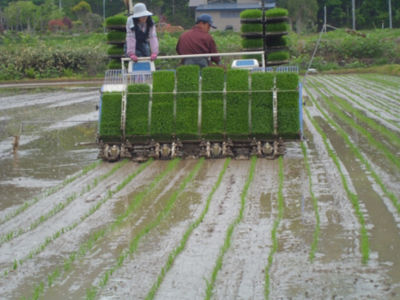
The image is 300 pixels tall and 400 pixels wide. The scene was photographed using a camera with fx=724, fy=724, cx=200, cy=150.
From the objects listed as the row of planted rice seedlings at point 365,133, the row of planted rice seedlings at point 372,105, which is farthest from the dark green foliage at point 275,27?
the row of planted rice seedlings at point 372,105

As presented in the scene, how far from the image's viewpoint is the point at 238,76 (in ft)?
39.2

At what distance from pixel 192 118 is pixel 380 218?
475 cm

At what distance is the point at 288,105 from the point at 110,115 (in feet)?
9.58

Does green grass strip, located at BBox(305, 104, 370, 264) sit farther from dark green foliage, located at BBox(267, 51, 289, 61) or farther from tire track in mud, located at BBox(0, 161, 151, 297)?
dark green foliage, located at BBox(267, 51, 289, 61)

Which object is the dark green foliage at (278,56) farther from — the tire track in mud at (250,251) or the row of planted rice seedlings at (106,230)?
the tire track in mud at (250,251)

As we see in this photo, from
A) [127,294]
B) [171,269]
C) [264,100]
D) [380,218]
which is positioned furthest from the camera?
[264,100]

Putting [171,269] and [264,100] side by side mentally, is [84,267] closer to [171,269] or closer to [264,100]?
[171,269]

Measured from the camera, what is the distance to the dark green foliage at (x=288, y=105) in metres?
11.6

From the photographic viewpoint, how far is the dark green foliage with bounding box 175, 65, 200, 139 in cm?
1179

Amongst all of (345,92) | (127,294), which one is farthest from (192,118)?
(345,92)

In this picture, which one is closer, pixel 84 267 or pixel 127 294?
pixel 127 294

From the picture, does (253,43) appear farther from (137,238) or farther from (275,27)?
(137,238)

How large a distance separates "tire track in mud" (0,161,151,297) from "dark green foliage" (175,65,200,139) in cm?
104

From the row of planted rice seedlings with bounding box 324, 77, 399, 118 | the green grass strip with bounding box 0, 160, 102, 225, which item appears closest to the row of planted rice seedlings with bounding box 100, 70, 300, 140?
the green grass strip with bounding box 0, 160, 102, 225
